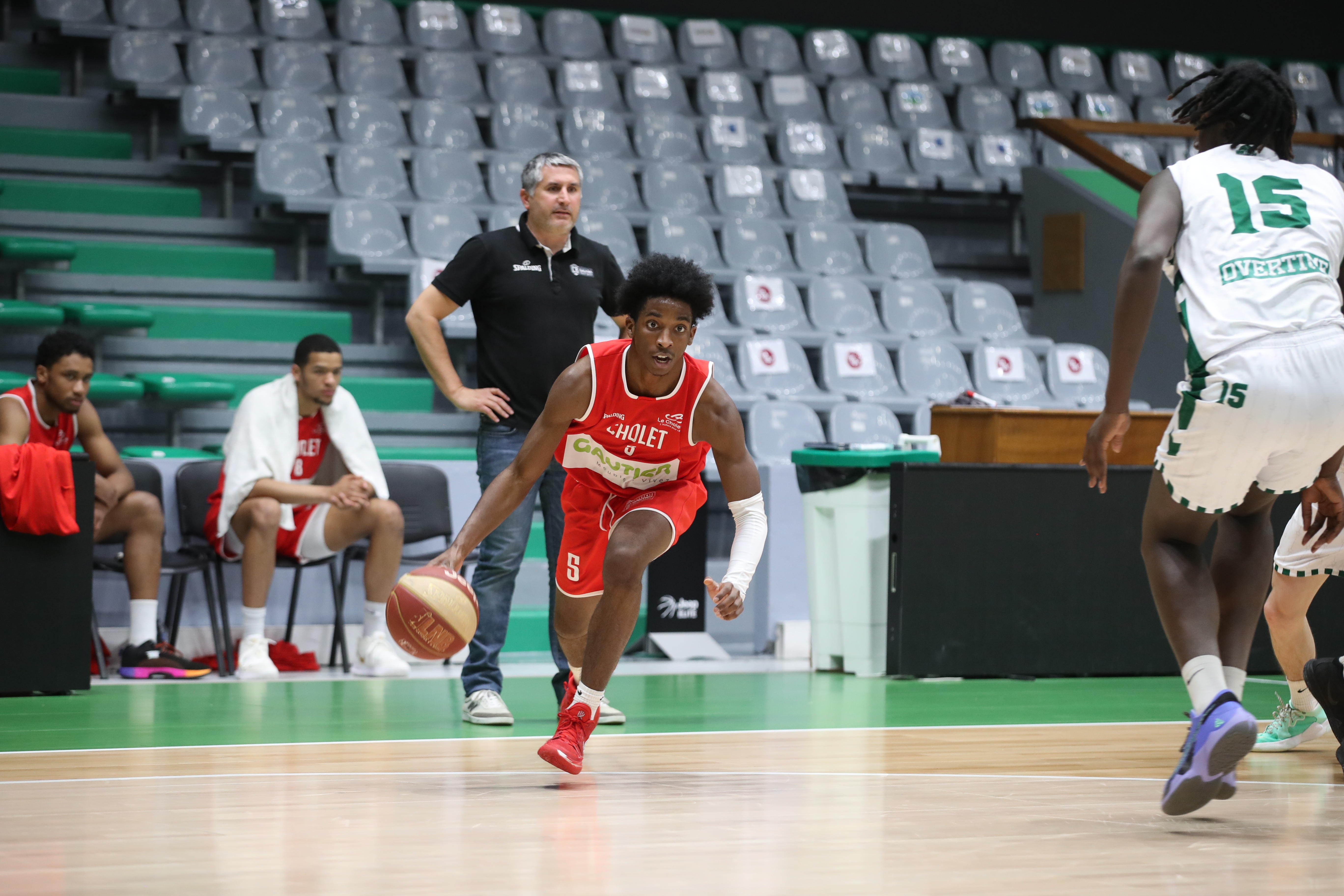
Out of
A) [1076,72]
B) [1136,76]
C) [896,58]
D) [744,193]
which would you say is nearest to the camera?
[744,193]

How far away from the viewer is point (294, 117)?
32.2 ft

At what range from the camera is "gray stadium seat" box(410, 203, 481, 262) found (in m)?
8.98

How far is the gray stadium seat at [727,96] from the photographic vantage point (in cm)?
1145

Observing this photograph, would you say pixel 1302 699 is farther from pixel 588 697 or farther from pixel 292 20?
pixel 292 20

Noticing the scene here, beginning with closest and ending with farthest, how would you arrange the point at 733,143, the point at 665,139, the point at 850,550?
1. the point at 850,550
2. the point at 665,139
3. the point at 733,143

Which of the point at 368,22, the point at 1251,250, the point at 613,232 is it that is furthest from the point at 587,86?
the point at 1251,250

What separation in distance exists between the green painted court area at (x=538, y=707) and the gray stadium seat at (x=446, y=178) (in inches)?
162

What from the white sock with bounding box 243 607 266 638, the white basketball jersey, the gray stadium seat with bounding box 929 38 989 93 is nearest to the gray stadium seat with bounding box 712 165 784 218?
the gray stadium seat with bounding box 929 38 989 93

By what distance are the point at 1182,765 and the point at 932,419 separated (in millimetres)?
4104

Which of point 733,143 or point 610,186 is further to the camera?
point 733,143

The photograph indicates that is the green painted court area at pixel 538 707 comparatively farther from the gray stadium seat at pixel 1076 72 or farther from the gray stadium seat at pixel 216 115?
→ the gray stadium seat at pixel 1076 72

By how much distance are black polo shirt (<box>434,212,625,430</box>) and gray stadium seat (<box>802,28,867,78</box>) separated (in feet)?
25.1

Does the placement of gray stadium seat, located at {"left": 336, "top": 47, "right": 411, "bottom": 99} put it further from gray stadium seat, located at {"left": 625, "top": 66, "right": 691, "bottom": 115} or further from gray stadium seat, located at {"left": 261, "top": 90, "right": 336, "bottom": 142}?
gray stadium seat, located at {"left": 625, "top": 66, "right": 691, "bottom": 115}

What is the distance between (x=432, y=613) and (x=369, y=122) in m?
6.93
